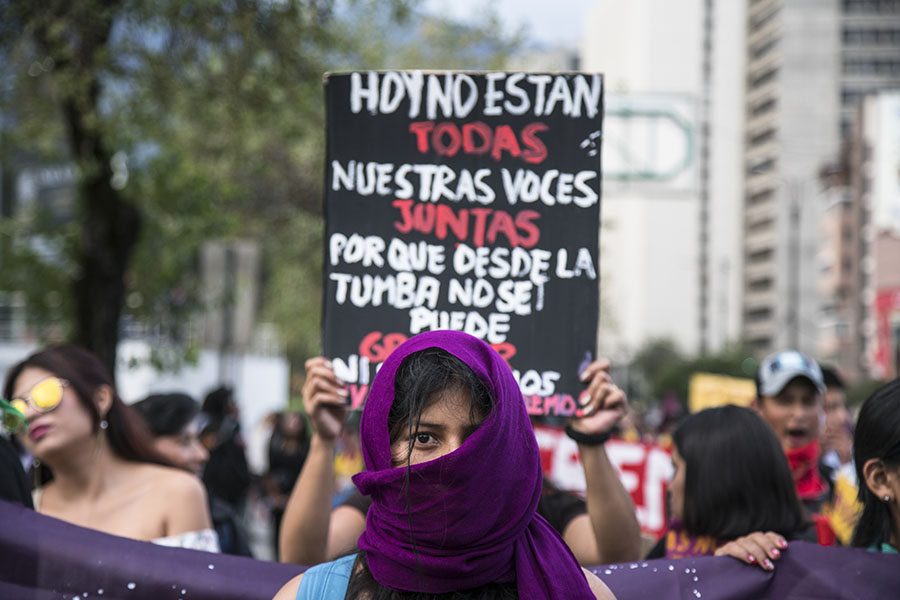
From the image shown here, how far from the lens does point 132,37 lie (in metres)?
9.64

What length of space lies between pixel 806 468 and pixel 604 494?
1740 millimetres

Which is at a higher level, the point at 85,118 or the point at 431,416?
the point at 85,118

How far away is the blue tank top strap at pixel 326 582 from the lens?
208cm

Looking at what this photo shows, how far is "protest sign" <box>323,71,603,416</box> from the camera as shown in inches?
137

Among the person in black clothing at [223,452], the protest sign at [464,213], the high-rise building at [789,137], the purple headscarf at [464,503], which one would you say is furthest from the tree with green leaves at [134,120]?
the high-rise building at [789,137]

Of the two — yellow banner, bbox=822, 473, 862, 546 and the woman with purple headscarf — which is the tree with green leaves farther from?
the woman with purple headscarf

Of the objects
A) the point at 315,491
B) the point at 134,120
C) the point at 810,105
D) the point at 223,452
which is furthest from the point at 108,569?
the point at 810,105

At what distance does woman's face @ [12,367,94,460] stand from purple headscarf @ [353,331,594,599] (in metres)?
1.88

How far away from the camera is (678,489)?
336 cm

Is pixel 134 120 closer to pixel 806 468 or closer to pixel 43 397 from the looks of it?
pixel 43 397

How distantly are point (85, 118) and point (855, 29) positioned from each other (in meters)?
102

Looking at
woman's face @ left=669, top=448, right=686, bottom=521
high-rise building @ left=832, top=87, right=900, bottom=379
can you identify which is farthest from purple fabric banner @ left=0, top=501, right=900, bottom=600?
high-rise building @ left=832, top=87, right=900, bottom=379

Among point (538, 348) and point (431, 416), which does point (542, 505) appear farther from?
point (431, 416)

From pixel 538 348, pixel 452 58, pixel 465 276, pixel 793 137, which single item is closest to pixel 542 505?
pixel 538 348
